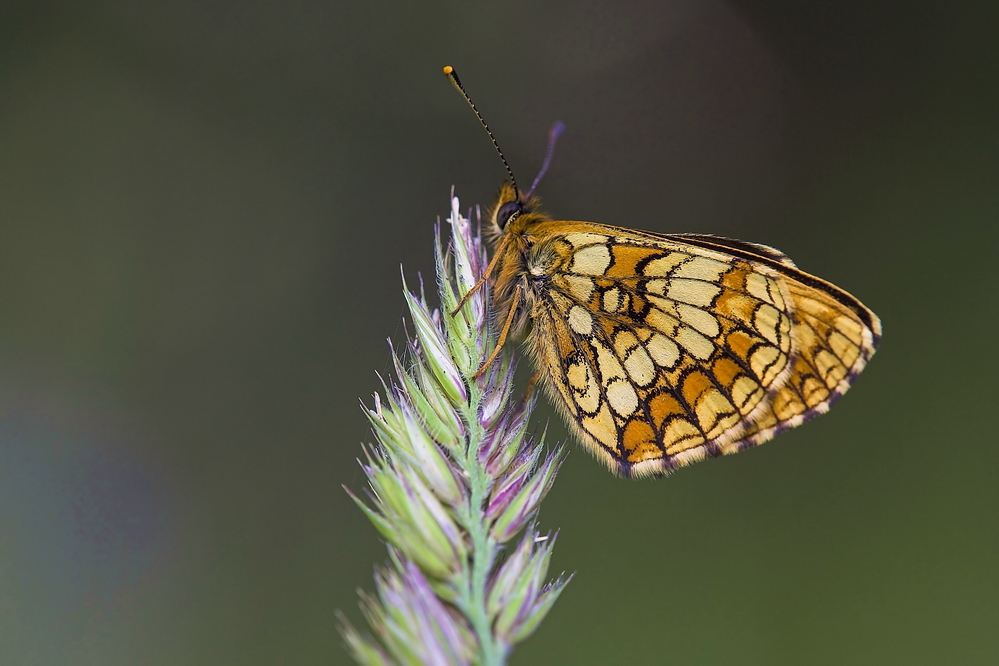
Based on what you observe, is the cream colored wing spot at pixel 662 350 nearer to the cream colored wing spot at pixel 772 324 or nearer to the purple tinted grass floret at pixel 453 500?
the cream colored wing spot at pixel 772 324

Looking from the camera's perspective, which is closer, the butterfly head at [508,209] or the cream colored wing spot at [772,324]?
the cream colored wing spot at [772,324]

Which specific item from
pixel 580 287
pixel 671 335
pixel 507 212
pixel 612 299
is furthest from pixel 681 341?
pixel 507 212

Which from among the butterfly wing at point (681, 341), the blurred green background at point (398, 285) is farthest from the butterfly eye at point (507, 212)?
the blurred green background at point (398, 285)

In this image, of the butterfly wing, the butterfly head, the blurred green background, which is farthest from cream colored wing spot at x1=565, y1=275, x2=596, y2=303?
the blurred green background

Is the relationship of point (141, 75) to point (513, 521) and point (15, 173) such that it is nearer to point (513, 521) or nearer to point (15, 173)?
point (15, 173)

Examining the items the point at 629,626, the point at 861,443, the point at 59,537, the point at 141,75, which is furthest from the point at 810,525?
the point at 141,75

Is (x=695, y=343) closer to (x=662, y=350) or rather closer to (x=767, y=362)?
(x=662, y=350)

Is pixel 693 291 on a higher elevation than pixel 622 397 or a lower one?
higher
